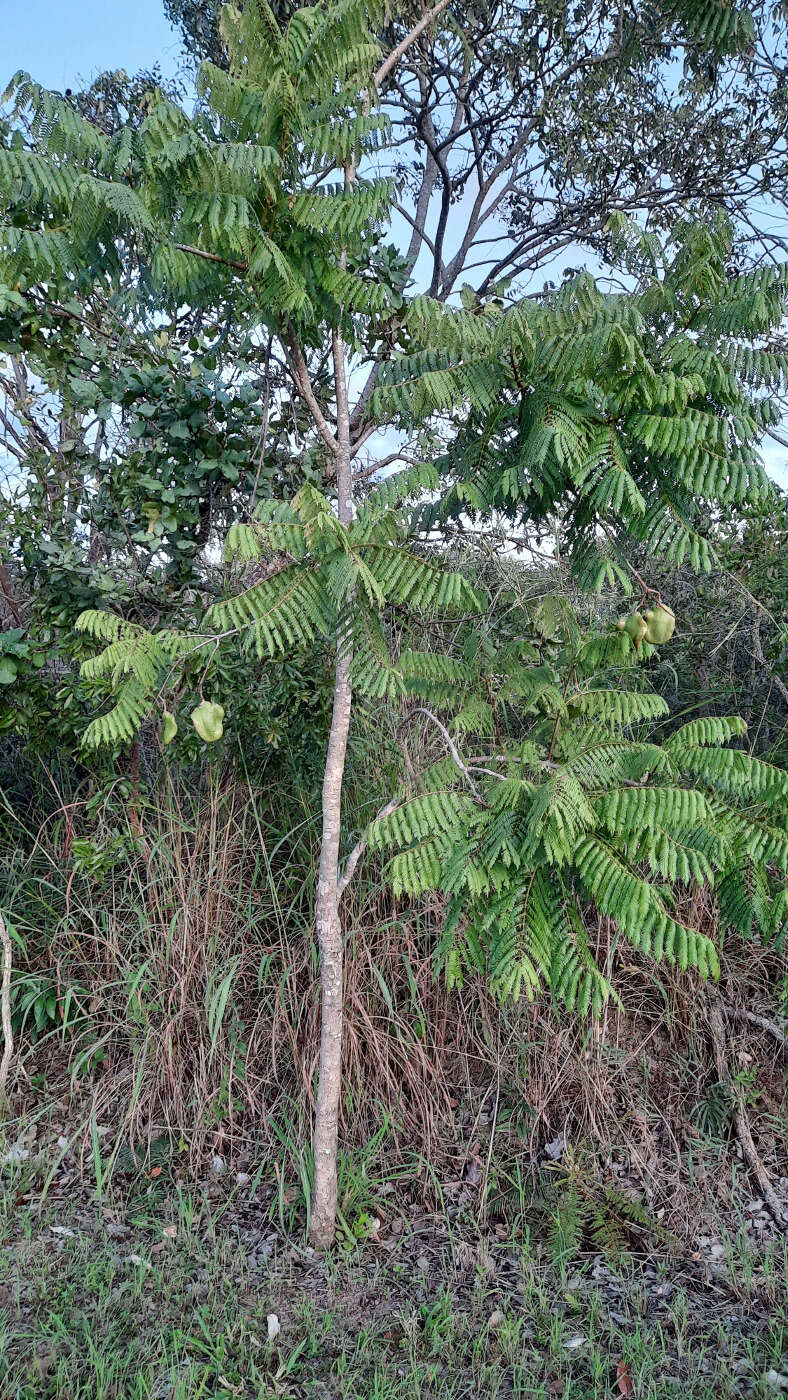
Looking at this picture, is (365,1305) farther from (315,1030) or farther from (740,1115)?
(740,1115)

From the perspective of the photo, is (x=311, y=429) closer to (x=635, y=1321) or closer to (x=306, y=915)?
(x=306, y=915)

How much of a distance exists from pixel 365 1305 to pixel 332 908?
3.58 feet

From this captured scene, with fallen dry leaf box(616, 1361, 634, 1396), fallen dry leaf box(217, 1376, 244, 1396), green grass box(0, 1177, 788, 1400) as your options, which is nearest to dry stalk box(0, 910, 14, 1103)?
green grass box(0, 1177, 788, 1400)

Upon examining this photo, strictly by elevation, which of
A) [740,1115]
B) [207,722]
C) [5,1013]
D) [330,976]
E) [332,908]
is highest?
[207,722]

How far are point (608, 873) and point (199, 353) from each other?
2641 mm

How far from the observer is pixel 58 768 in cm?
402

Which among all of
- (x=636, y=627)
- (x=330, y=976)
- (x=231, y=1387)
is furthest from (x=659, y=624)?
(x=231, y=1387)

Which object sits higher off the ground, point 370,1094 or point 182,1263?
point 370,1094

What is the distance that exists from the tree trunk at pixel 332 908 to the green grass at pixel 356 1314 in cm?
28

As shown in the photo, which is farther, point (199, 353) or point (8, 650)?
point (199, 353)

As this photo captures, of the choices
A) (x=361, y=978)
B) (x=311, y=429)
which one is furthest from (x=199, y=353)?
(x=361, y=978)

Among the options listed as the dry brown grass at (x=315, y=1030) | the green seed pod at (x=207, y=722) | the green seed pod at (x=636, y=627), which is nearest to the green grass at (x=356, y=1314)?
the dry brown grass at (x=315, y=1030)

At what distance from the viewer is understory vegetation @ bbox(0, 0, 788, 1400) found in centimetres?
200

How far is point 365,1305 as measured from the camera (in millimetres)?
2393
